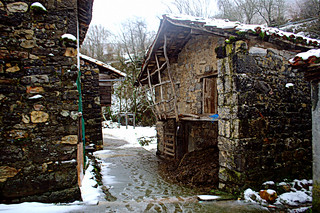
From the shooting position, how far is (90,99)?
8938 millimetres

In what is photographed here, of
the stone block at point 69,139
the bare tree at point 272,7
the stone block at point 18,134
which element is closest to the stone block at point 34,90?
the stone block at point 18,134

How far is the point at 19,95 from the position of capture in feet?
11.1

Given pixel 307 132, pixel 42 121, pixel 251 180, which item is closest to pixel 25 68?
pixel 42 121

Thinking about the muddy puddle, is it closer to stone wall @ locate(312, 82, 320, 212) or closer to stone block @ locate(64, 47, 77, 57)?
stone wall @ locate(312, 82, 320, 212)

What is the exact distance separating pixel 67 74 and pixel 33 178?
5.80 feet

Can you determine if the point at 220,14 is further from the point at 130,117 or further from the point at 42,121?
the point at 42,121

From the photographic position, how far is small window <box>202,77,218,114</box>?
22.1ft

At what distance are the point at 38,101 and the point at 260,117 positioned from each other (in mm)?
4175

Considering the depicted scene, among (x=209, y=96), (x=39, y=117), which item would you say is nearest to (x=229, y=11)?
(x=209, y=96)

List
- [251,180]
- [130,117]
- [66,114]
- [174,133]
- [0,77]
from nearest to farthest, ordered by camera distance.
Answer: [0,77] < [66,114] < [251,180] < [174,133] < [130,117]

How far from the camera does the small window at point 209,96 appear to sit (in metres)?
6.75

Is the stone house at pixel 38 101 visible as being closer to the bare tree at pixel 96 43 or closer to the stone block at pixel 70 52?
the stone block at pixel 70 52

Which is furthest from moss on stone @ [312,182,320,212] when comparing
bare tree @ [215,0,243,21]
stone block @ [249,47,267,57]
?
bare tree @ [215,0,243,21]

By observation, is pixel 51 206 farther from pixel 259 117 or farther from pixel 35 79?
pixel 259 117
